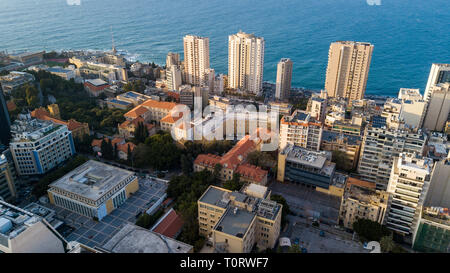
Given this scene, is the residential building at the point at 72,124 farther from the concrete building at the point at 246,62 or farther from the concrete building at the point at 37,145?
the concrete building at the point at 246,62

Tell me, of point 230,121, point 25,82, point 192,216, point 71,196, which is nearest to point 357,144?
point 230,121

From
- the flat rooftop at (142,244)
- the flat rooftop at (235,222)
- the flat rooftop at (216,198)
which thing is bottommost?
the flat rooftop at (142,244)

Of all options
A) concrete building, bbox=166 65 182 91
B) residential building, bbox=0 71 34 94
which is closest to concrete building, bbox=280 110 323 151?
concrete building, bbox=166 65 182 91

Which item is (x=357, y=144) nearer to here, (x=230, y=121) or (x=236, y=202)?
(x=230, y=121)

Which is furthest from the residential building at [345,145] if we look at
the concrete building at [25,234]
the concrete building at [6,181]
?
the concrete building at [6,181]

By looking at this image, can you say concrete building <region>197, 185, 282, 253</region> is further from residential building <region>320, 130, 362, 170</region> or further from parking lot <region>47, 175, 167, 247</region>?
residential building <region>320, 130, 362, 170</region>
